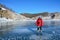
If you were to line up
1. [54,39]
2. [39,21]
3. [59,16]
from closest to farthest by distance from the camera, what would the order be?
[54,39] → [39,21] → [59,16]

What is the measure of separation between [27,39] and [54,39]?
6.72 ft

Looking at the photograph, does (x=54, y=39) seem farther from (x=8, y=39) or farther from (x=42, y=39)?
(x=8, y=39)

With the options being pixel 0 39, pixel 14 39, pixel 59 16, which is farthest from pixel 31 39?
pixel 59 16

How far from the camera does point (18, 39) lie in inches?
523

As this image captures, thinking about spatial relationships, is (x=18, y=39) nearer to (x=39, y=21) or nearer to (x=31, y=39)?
(x=31, y=39)

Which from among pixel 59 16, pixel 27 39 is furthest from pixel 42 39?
pixel 59 16

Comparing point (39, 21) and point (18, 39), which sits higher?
point (39, 21)

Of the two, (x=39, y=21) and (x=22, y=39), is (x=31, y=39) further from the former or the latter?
(x=39, y=21)

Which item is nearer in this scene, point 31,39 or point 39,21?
point 31,39

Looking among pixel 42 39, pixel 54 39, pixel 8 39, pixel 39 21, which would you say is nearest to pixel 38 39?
pixel 42 39

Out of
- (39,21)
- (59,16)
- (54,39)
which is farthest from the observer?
(59,16)

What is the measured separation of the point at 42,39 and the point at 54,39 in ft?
2.96

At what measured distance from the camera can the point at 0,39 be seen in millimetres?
13398

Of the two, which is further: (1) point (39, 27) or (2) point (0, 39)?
→ (1) point (39, 27)
